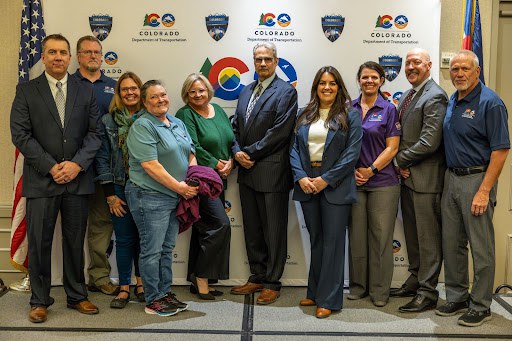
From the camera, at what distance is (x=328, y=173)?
3.66m

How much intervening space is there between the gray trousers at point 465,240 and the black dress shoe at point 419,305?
13cm

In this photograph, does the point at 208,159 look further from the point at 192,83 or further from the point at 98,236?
the point at 98,236

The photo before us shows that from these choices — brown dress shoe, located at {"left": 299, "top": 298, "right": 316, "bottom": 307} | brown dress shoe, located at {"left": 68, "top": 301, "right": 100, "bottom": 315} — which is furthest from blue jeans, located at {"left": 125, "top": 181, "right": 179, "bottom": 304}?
brown dress shoe, located at {"left": 299, "top": 298, "right": 316, "bottom": 307}

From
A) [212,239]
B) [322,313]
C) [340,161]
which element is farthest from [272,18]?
[322,313]

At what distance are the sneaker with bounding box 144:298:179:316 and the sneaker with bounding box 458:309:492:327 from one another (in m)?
1.87

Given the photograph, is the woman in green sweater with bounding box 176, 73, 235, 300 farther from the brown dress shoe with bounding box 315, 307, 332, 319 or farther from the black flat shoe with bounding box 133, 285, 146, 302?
the brown dress shoe with bounding box 315, 307, 332, 319

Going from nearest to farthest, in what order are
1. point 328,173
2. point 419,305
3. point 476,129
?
point 476,129 < point 328,173 < point 419,305

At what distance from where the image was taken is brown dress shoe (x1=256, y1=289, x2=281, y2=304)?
159 inches

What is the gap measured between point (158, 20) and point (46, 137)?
136cm

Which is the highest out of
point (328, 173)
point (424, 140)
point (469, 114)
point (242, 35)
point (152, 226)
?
point (242, 35)

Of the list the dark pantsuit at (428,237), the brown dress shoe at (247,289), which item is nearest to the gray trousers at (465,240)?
the dark pantsuit at (428,237)

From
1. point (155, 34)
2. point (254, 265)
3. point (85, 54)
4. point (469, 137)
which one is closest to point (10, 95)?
point (85, 54)

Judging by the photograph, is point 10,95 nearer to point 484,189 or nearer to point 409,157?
point 409,157

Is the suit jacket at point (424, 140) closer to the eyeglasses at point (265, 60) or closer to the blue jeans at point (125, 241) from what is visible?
the eyeglasses at point (265, 60)
